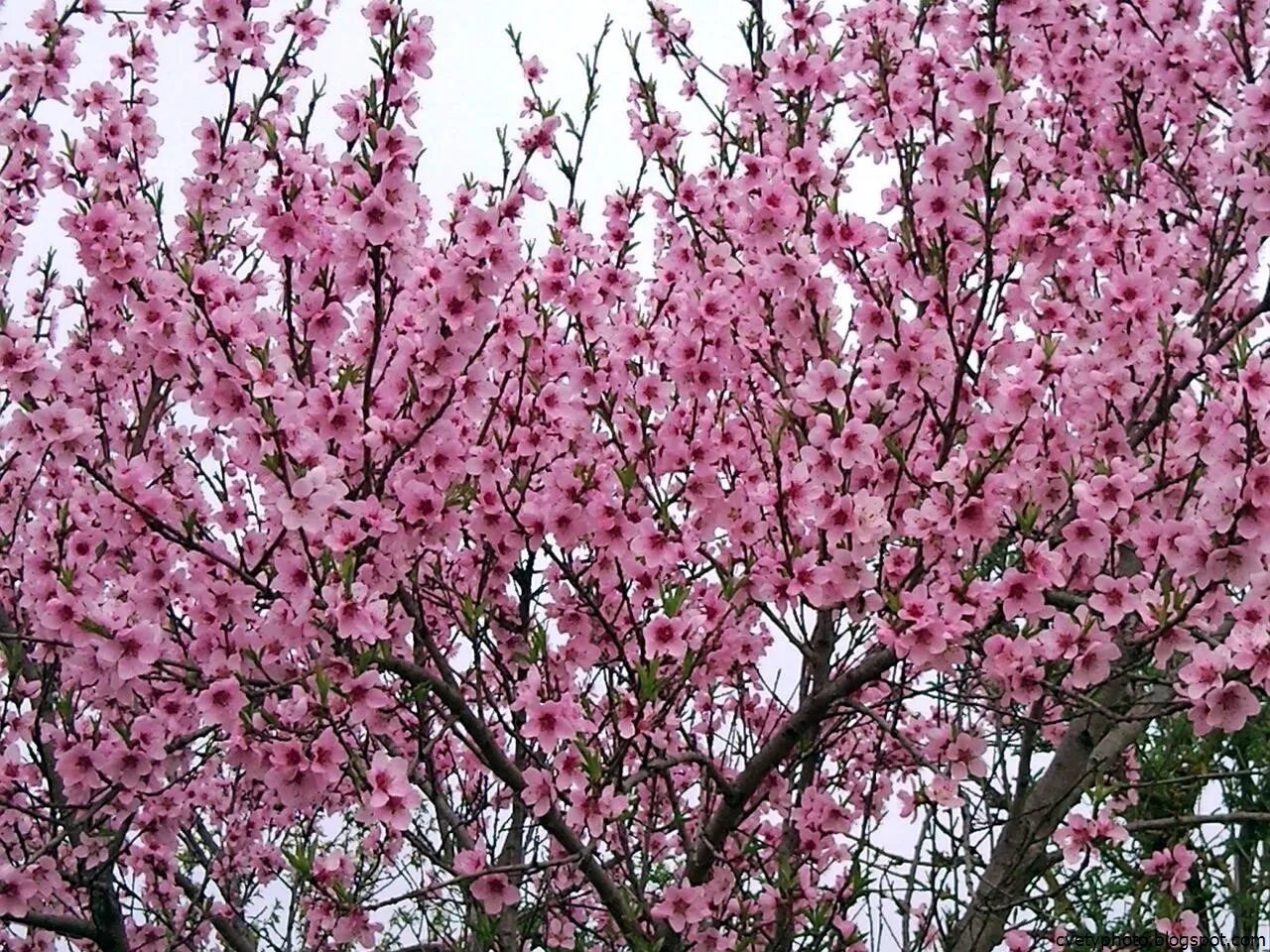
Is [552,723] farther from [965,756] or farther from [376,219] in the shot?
[376,219]

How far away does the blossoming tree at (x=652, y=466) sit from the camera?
11.4ft

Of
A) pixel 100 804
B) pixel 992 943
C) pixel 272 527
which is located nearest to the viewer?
pixel 100 804

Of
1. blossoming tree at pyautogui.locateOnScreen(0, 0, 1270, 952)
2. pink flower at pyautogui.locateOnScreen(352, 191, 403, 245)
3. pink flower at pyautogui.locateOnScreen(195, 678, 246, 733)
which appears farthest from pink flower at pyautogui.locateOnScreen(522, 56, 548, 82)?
pink flower at pyautogui.locateOnScreen(195, 678, 246, 733)

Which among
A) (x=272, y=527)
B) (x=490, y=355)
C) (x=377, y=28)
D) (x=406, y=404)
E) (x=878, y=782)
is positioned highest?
(x=878, y=782)

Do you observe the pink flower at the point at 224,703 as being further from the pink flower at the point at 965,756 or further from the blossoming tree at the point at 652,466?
the pink flower at the point at 965,756

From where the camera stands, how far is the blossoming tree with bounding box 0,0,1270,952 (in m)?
3.48

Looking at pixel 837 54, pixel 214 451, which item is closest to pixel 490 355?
pixel 837 54

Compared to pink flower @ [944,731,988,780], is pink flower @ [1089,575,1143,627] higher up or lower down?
higher up

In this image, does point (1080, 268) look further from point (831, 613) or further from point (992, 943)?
point (992, 943)

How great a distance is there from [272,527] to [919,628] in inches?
83.8

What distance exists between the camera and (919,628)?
3.38 meters

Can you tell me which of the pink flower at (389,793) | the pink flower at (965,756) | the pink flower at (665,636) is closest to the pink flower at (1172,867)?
the pink flower at (965,756)

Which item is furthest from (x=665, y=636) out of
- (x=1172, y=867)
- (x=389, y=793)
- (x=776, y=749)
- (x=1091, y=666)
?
→ (x=1172, y=867)
